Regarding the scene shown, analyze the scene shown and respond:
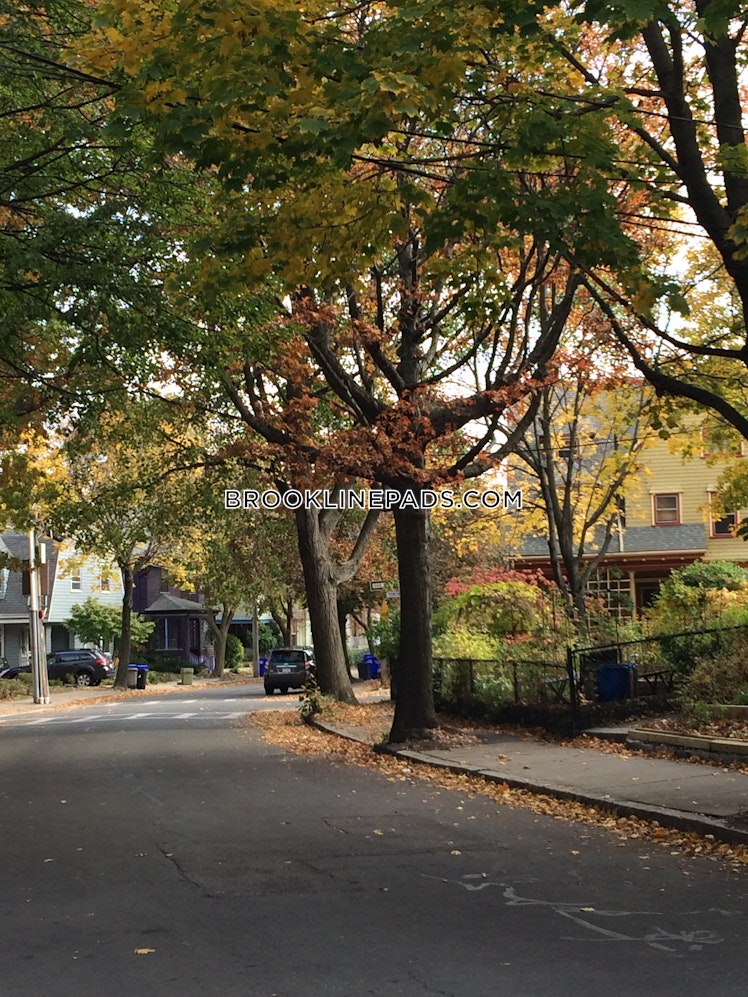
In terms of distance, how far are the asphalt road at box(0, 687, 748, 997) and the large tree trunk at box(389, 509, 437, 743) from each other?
3695mm

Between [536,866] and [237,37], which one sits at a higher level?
[237,37]

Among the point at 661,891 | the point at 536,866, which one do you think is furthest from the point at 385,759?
the point at 661,891

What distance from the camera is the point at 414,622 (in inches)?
653

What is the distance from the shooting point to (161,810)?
11.2m

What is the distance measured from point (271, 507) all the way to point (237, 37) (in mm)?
20900

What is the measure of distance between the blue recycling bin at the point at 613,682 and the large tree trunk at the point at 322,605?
9198 mm

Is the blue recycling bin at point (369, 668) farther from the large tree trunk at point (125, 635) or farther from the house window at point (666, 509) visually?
the house window at point (666, 509)

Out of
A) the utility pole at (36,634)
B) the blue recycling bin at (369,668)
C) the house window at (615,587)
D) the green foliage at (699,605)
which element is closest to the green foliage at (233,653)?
the blue recycling bin at (369,668)

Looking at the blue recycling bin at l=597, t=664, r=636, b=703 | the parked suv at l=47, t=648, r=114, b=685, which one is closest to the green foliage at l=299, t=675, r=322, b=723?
the blue recycling bin at l=597, t=664, r=636, b=703

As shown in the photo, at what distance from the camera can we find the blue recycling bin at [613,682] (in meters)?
16.2

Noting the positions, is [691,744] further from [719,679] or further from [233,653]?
[233,653]

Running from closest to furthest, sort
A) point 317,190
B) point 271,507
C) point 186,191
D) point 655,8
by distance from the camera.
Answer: point 655,8 < point 317,190 < point 186,191 < point 271,507

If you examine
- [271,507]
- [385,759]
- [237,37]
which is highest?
[237,37]

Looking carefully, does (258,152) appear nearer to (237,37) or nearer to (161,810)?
(237,37)
